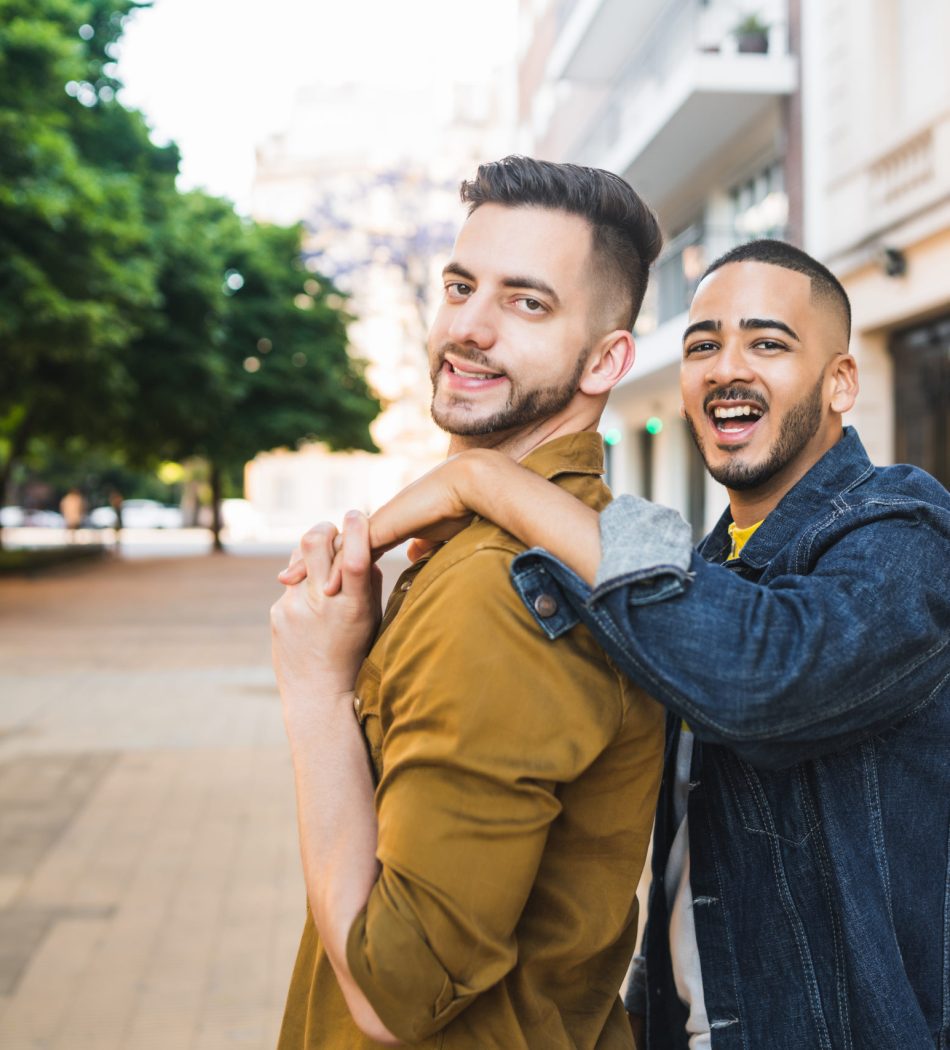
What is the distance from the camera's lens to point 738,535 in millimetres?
2096

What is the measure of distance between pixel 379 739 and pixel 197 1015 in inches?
123

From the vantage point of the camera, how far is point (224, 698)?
1072 centimetres

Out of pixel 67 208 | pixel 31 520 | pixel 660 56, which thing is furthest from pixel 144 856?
pixel 31 520

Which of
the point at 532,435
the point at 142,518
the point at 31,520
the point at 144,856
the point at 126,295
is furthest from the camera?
the point at 31,520

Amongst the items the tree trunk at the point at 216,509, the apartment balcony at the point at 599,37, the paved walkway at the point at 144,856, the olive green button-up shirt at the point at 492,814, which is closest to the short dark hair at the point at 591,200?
the olive green button-up shirt at the point at 492,814

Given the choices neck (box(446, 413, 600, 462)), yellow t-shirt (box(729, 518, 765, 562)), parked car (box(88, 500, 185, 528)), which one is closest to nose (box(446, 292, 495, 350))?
neck (box(446, 413, 600, 462))

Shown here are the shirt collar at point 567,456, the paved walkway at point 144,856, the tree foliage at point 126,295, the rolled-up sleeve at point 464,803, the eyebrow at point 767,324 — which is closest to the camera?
the rolled-up sleeve at point 464,803

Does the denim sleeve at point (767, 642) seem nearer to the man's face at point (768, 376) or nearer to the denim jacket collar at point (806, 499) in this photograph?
the denim jacket collar at point (806, 499)

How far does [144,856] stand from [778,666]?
5.20 meters

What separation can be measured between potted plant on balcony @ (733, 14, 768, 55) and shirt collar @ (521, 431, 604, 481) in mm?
14477

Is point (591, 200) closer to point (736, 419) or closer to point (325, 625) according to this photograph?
point (736, 419)

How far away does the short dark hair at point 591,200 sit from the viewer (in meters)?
1.69

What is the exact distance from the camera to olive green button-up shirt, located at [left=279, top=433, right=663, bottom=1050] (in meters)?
1.35

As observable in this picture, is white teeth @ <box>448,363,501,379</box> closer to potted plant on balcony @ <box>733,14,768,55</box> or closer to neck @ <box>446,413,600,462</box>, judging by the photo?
neck @ <box>446,413,600,462</box>
